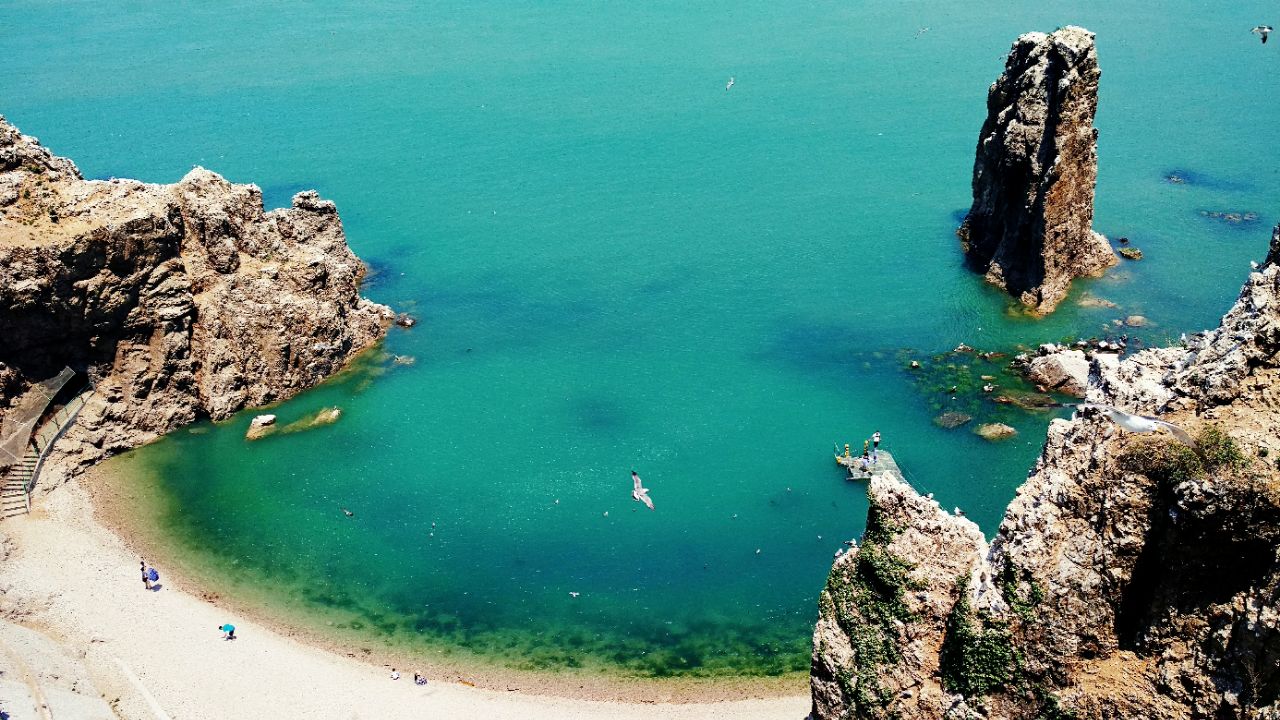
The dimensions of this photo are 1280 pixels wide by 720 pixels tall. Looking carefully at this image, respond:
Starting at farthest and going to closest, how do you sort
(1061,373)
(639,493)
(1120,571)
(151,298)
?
1. (1061,373)
2. (151,298)
3. (639,493)
4. (1120,571)

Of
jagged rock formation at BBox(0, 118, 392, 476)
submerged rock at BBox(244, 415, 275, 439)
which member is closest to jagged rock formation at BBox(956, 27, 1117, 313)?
jagged rock formation at BBox(0, 118, 392, 476)

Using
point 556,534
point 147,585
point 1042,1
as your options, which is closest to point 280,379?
point 147,585

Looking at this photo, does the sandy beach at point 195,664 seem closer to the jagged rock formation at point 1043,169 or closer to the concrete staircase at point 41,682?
the concrete staircase at point 41,682

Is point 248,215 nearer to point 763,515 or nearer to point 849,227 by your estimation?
point 763,515

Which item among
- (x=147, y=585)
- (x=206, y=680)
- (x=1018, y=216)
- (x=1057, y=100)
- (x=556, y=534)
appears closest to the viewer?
(x=206, y=680)

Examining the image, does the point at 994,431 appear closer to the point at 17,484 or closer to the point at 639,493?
the point at 639,493

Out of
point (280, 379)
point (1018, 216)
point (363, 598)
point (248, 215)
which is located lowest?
point (363, 598)

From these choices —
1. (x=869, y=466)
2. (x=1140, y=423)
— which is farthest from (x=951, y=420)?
(x=1140, y=423)

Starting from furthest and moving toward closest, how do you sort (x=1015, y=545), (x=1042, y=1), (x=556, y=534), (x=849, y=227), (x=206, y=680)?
(x=1042, y=1), (x=849, y=227), (x=556, y=534), (x=206, y=680), (x=1015, y=545)
